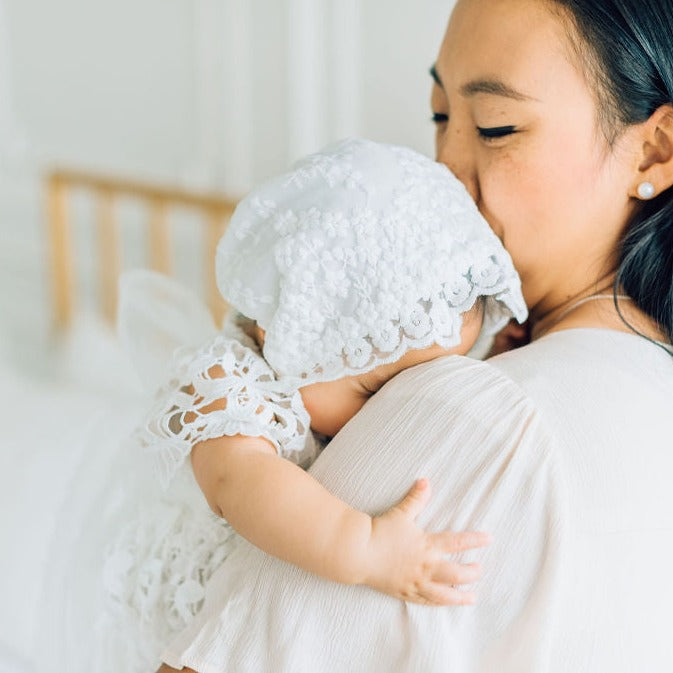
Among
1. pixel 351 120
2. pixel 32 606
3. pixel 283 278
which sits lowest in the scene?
pixel 32 606

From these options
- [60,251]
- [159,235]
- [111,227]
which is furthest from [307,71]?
[60,251]

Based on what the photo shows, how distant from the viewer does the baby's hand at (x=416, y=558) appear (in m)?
0.67

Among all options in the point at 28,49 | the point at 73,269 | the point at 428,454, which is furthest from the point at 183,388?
the point at 28,49

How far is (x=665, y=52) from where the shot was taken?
0.83 m

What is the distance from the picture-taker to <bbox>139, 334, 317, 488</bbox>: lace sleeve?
0.79m

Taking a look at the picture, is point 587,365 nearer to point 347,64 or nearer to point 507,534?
point 507,534

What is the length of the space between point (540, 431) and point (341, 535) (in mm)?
165

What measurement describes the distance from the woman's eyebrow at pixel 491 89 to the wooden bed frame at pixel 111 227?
5.02 ft

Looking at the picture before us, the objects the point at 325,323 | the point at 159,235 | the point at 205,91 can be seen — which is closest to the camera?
the point at 325,323

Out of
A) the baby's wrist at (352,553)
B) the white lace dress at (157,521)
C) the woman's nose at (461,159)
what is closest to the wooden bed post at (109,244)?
the white lace dress at (157,521)

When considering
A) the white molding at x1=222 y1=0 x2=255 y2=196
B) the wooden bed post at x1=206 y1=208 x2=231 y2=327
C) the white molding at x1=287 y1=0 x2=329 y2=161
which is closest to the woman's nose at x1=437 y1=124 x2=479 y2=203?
the wooden bed post at x1=206 y1=208 x2=231 y2=327

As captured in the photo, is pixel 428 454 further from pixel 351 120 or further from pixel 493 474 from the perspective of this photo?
pixel 351 120

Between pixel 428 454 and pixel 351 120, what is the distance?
1.89 m

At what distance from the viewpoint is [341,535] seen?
2.28 ft
